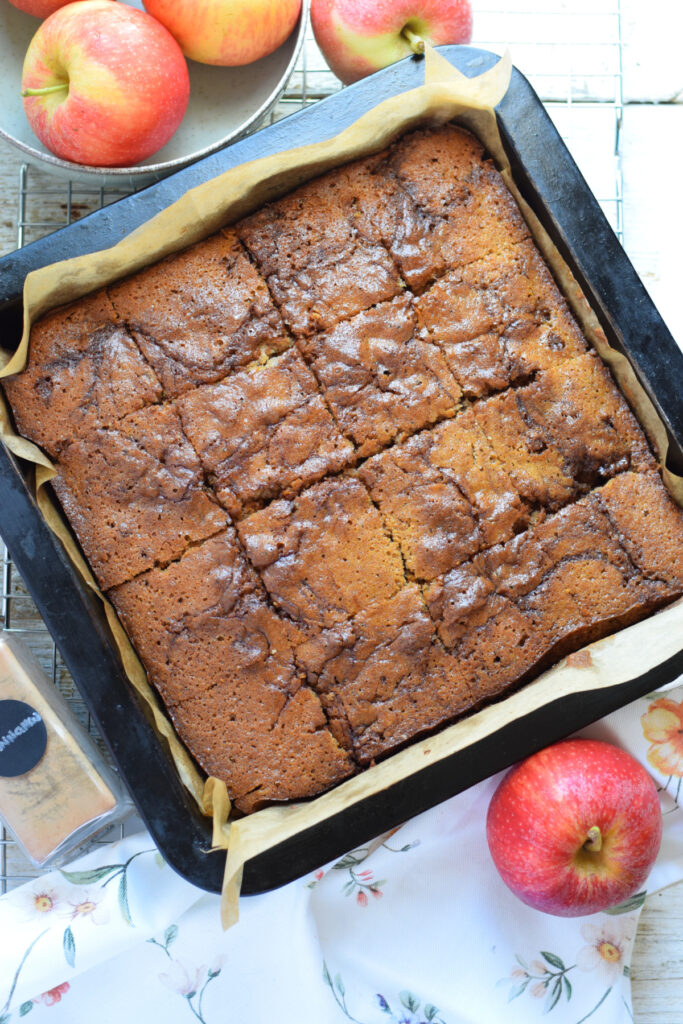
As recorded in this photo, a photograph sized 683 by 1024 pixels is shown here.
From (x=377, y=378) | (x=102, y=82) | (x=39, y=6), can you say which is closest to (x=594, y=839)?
(x=377, y=378)

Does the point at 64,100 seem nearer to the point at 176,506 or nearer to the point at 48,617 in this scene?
the point at 176,506

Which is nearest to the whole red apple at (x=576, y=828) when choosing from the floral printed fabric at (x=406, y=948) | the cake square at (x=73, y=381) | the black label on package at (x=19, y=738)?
the floral printed fabric at (x=406, y=948)

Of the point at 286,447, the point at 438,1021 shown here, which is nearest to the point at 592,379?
the point at 286,447

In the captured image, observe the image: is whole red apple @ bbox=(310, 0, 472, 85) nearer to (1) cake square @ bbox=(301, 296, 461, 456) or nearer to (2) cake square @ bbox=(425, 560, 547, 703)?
(1) cake square @ bbox=(301, 296, 461, 456)

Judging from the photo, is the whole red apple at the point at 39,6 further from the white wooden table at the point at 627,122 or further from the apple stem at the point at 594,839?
the apple stem at the point at 594,839

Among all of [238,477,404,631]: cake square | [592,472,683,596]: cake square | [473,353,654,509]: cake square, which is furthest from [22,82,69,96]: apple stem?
[592,472,683,596]: cake square
